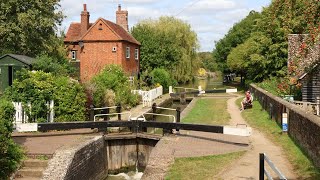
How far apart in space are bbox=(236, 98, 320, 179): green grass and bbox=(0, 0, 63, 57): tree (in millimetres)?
21396

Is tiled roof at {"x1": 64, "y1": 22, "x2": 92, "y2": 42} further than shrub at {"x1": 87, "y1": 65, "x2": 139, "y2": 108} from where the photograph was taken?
Yes

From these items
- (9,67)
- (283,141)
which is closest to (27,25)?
(9,67)

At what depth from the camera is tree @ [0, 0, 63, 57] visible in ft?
119

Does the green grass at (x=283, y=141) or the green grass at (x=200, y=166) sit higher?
the green grass at (x=283, y=141)

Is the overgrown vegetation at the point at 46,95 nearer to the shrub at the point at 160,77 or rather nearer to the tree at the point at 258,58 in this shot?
the shrub at the point at 160,77

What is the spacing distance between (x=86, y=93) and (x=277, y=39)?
85.4 ft

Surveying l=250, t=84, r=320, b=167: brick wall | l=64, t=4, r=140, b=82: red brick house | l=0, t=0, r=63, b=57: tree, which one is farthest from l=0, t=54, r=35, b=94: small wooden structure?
l=64, t=4, r=140, b=82: red brick house

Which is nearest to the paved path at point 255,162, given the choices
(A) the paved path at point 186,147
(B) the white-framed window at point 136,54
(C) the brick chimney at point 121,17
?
(A) the paved path at point 186,147

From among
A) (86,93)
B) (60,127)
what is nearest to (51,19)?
(86,93)

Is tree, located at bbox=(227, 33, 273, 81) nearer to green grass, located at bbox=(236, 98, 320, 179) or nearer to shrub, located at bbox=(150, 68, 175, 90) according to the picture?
shrub, located at bbox=(150, 68, 175, 90)

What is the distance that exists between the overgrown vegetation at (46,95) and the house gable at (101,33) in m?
21.3

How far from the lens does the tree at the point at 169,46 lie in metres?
51.2

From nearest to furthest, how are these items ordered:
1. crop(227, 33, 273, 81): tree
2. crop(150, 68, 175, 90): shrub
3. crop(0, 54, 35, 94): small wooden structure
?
crop(0, 54, 35, 94): small wooden structure < crop(227, 33, 273, 81): tree < crop(150, 68, 175, 90): shrub

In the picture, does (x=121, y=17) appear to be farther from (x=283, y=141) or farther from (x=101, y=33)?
(x=283, y=141)
